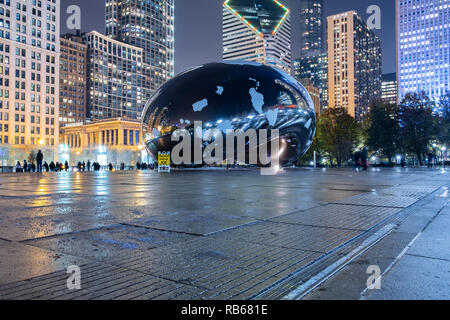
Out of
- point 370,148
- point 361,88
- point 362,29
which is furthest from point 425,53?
point 370,148

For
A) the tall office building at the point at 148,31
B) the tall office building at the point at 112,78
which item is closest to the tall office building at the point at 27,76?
the tall office building at the point at 112,78

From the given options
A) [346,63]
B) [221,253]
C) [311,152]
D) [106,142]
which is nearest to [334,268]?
[221,253]

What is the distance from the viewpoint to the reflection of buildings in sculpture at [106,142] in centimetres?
11362

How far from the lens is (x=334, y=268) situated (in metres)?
2.60

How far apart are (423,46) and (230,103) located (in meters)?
174

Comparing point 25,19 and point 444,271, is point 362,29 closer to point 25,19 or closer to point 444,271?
point 25,19

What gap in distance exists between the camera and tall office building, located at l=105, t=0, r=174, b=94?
172 metres

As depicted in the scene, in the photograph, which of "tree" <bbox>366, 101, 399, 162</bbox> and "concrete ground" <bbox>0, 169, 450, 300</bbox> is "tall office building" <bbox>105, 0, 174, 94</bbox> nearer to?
"tree" <bbox>366, 101, 399, 162</bbox>

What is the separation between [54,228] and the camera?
3.94 meters

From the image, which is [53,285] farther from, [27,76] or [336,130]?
[27,76]

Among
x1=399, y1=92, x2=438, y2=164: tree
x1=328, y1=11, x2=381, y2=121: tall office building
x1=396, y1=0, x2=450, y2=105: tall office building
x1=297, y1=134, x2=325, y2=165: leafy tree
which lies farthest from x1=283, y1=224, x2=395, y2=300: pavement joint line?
x1=328, y1=11, x2=381, y2=121: tall office building

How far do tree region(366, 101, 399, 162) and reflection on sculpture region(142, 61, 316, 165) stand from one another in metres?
41.5

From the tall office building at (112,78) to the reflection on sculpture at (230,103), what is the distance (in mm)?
147927
